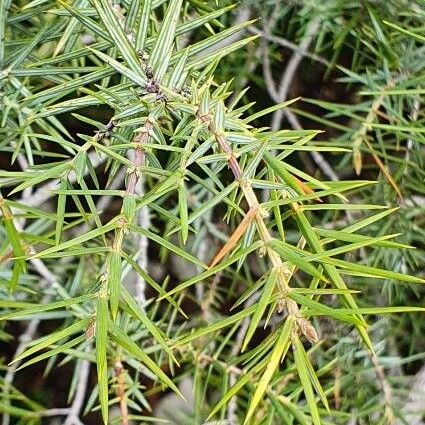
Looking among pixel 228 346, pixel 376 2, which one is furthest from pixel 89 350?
pixel 376 2

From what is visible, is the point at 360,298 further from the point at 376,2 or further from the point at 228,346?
the point at 376,2

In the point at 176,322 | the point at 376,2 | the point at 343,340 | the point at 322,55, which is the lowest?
the point at 176,322

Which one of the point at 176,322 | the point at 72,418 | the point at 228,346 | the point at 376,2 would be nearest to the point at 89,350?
the point at 72,418

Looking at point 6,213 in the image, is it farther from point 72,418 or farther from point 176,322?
point 176,322

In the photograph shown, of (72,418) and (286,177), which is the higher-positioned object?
(286,177)

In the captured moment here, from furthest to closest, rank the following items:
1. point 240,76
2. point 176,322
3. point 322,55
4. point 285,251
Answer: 1. point 176,322
2. point 322,55
3. point 240,76
4. point 285,251

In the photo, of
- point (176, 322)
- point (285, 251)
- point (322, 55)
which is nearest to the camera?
point (285, 251)

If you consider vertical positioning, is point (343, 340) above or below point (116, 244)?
below

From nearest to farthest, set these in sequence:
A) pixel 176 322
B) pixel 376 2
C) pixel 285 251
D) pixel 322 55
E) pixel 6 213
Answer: pixel 285 251 < pixel 6 213 < pixel 376 2 < pixel 322 55 < pixel 176 322

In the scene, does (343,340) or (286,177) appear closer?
(286,177)
